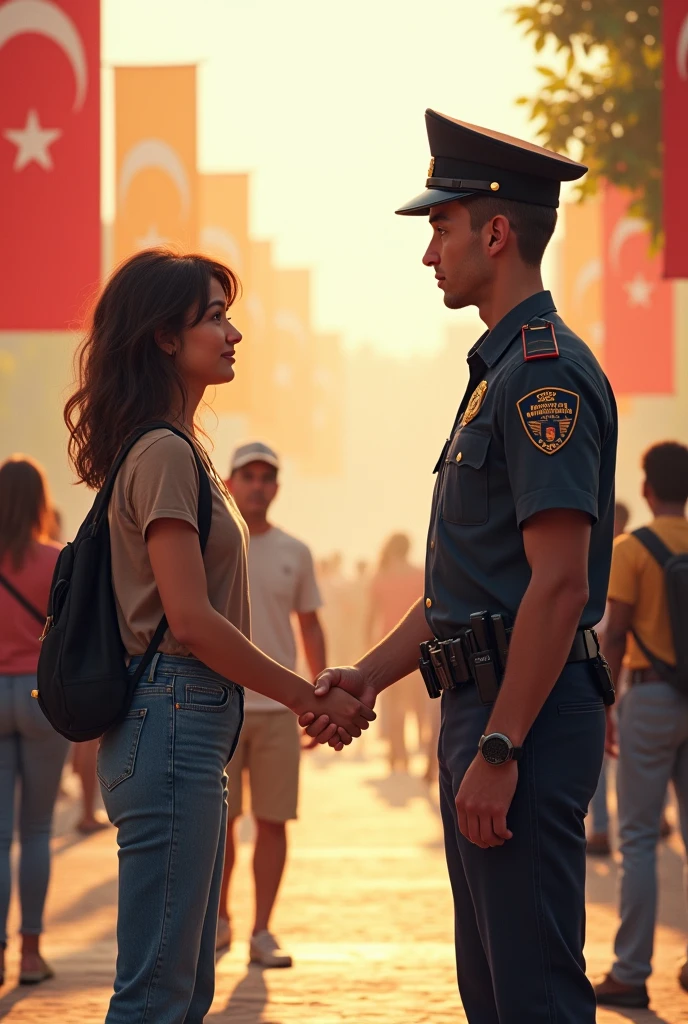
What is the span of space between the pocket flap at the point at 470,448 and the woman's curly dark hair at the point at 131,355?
A: 72 centimetres

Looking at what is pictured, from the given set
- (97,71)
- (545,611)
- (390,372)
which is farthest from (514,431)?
(390,372)

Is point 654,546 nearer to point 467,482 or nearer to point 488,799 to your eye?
point 467,482

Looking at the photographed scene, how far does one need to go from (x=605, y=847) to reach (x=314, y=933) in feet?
10.3

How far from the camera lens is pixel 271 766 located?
24.1 feet

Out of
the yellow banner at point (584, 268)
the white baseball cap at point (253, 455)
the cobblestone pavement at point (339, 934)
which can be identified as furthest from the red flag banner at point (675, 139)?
the yellow banner at point (584, 268)

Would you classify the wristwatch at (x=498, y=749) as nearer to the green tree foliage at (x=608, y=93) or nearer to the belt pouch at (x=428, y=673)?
the belt pouch at (x=428, y=673)

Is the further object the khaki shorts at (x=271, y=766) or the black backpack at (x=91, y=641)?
the khaki shorts at (x=271, y=766)

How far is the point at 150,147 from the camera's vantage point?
13.4 metres

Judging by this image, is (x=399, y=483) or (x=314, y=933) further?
(x=399, y=483)

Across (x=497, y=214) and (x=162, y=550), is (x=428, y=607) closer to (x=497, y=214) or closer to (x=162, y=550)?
(x=162, y=550)

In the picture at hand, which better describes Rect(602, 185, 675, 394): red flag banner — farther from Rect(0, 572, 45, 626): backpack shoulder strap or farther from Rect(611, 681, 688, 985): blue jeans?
Rect(0, 572, 45, 626): backpack shoulder strap

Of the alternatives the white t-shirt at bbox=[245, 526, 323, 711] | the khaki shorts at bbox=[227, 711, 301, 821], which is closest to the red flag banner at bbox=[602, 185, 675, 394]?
the white t-shirt at bbox=[245, 526, 323, 711]

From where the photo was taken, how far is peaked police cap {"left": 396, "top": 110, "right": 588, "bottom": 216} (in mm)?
3566

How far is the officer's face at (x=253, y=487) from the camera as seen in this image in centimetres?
758
